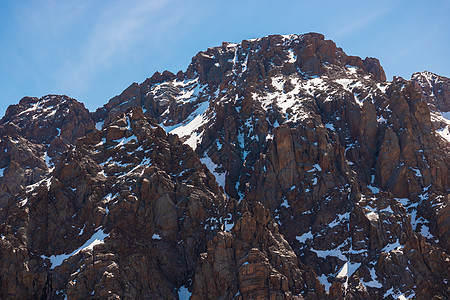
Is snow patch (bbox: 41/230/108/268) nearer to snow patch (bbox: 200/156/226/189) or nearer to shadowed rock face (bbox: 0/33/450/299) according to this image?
shadowed rock face (bbox: 0/33/450/299)

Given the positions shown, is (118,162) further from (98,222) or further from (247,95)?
(247,95)

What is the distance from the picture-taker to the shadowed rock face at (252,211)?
111875 mm

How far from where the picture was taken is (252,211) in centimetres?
12319

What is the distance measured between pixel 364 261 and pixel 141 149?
6202 cm

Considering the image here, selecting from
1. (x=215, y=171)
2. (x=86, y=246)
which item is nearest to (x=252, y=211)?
(x=86, y=246)

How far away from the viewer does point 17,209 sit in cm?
13038

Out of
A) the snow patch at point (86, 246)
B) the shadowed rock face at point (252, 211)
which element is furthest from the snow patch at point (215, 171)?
the snow patch at point (86, 246)

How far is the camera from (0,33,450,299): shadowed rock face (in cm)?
11188

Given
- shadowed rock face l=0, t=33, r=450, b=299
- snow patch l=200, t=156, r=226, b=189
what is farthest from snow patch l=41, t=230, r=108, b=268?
snow patch l=200, t=156, r=226, b=189

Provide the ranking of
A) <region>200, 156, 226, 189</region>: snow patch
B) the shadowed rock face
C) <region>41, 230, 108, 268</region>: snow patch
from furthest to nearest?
<region>200, 156, 226, 189</region>: snow patch, <region>41, 230, 108, 268</region>: snow patch, the shadowed rock face

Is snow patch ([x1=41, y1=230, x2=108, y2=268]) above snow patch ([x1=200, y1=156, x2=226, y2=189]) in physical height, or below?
below

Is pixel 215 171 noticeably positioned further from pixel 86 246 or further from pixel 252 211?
pixel 86 246

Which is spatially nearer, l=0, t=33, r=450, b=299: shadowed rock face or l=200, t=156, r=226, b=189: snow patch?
l=0, t=33, r=450, b=299: shadowed rock face

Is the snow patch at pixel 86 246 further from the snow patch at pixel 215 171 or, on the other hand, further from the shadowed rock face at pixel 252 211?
the snow patch at pixel 215 171
